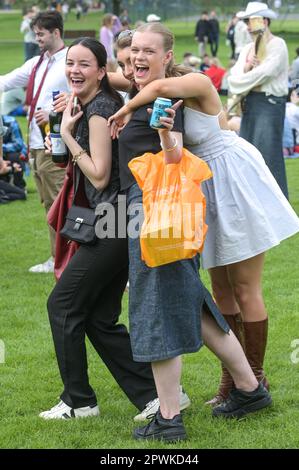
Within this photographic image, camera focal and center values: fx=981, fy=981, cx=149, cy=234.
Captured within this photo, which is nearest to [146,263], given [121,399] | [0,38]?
[121,399]

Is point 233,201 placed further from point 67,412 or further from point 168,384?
point 67,412

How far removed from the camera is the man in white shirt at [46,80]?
27.0ft

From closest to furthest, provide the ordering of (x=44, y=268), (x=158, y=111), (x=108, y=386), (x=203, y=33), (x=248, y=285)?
(x=158, y=111)
(x=248, y=285)
(x=108, y=386)
(x=44, y=268)
(x=203, y=33)

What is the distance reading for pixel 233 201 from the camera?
4.91m

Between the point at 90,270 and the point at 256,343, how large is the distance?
3.39 ft

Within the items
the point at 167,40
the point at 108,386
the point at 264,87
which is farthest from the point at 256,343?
the point at 264,87

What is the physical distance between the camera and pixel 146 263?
457cm

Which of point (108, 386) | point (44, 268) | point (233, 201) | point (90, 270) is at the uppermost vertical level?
point (233, 201)

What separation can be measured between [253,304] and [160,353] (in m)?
0.75

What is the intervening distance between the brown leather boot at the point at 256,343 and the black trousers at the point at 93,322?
21.7 inches

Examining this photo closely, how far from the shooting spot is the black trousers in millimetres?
4945

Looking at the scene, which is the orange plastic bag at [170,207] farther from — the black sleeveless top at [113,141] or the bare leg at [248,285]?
the bare leg at [248,285]

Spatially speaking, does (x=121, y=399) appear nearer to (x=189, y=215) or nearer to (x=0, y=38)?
(x=189, y=215)

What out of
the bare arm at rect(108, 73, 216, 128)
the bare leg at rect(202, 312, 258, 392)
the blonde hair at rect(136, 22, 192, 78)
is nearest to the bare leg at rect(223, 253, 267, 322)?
the bare leg at rect(202, 312, 258, 392)
